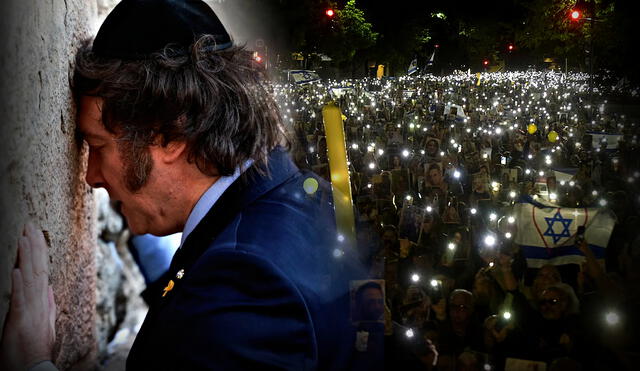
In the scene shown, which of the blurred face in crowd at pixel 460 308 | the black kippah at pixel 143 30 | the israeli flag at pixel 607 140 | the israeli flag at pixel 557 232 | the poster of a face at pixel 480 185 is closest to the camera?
the black kippah at pixel 143 30

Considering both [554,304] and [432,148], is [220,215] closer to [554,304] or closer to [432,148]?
[554,304]

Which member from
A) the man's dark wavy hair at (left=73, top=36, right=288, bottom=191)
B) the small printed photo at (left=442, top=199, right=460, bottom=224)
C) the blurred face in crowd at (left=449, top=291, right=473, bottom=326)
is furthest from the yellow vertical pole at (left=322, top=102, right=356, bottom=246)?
the small printed photo at (left=442, top=199, right=460, bottom=224)

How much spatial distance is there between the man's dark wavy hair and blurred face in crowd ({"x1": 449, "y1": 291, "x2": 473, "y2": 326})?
12.7ft

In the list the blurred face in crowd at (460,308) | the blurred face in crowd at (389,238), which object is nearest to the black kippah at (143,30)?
the blurred face in crowd at (460,308)

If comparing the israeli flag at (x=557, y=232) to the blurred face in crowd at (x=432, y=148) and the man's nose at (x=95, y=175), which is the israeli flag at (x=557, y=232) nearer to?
the blurred face in crowd at (x=432, y=148)

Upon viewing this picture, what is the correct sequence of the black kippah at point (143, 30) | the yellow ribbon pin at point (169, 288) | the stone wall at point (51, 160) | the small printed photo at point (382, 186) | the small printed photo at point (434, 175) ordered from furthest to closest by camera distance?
the small printed photo at point (434, 175)
the small printed photo at point (382, 186)
the black kippah at point (143, 30)
the yellow ribbon pin at point (169, 288)
the stone wall at point (51, 160)

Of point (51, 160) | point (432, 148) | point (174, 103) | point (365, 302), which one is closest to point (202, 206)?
point (174, 103)

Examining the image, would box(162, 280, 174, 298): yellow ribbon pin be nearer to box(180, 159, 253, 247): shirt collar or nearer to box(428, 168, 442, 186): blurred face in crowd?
box(180, 159, 253, 247): shirt collar

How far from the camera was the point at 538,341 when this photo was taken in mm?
4848

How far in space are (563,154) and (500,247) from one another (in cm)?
706

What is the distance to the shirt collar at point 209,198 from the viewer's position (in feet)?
5.20

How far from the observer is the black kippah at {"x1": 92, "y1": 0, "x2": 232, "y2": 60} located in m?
1.58

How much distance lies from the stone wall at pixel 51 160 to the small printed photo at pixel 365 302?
2.82ft

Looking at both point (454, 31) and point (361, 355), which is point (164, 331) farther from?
point (454, 31)
